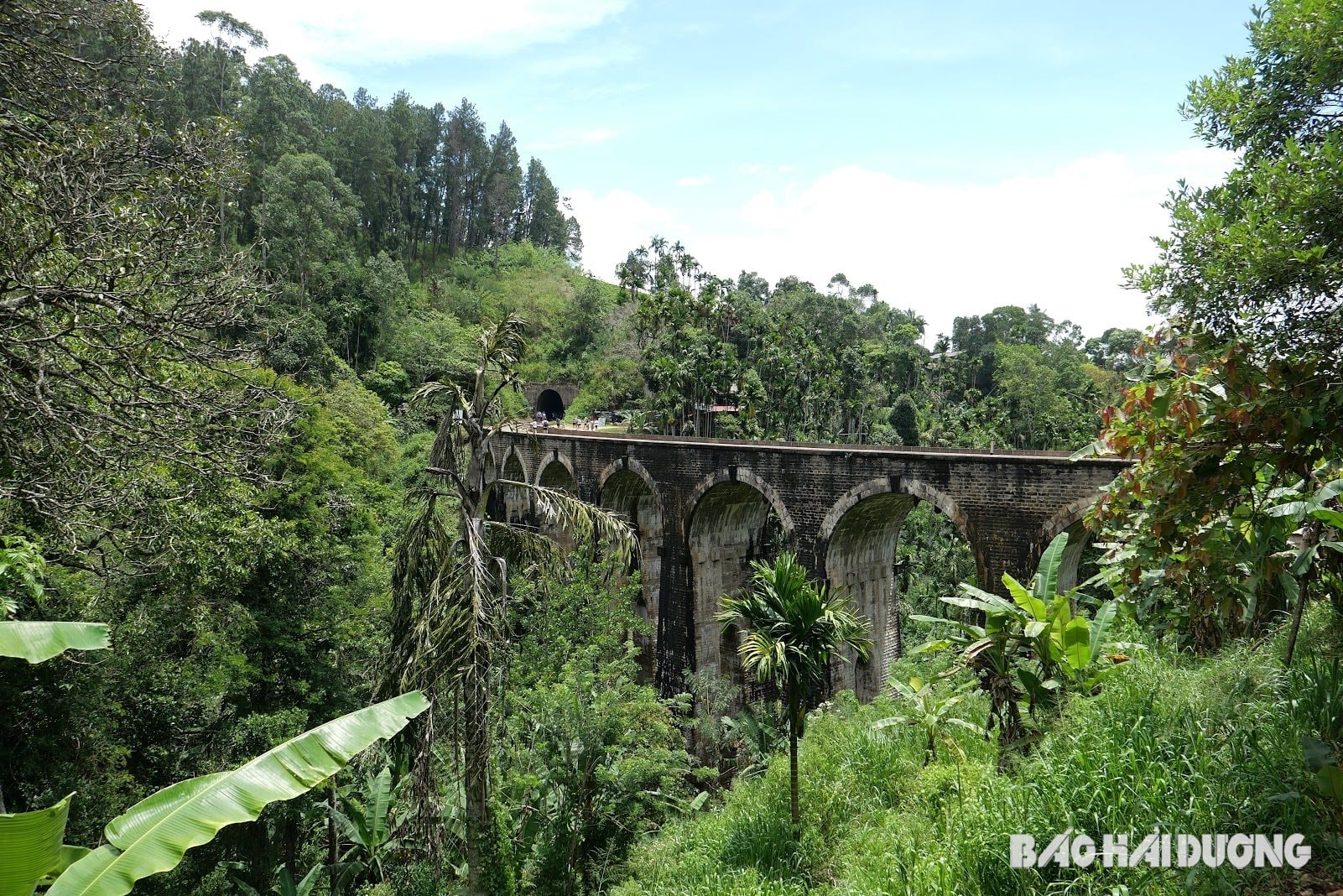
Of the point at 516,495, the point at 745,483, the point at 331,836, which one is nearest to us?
the point at 331,836

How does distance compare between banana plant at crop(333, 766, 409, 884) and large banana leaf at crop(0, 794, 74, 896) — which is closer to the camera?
large banana leaf at crop(0, 794, 74, 896)

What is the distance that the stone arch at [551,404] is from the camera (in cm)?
4356

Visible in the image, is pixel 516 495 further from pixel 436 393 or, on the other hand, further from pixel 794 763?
pixel 794 763

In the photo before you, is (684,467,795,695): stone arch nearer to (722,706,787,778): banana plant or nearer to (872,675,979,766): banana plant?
(722,706,787,778): banana plant

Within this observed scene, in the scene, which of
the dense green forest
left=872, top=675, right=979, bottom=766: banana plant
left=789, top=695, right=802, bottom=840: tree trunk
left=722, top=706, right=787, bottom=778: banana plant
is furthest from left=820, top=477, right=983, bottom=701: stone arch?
left=789, top=695, right=802, bottom=840: tree trunk

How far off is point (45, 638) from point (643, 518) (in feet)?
50.8

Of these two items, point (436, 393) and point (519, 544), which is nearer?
point (436, 393)

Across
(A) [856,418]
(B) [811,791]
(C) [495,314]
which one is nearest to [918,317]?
(A) [856,418]

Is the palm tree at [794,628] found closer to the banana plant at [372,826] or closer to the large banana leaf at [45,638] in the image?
the large banana leaf at [45,638]

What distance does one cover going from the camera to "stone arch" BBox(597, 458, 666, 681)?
681 inches

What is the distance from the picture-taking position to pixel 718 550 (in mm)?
16875

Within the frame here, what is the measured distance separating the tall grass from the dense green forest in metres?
0.03

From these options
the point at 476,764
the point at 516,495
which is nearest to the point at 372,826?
the point at 476,764

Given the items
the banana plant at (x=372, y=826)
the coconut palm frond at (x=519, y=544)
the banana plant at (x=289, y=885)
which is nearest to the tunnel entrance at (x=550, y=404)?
the banana plant at (x=372, y=826)
